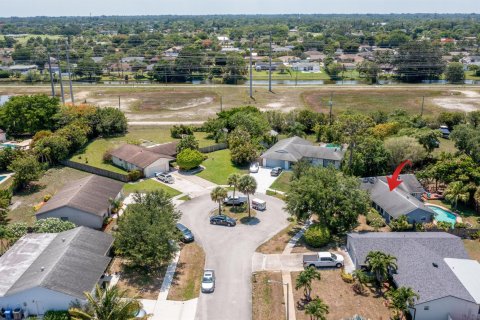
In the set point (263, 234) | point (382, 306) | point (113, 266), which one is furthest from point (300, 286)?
point (113, 266)

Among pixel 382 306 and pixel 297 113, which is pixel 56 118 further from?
pixel 382 306

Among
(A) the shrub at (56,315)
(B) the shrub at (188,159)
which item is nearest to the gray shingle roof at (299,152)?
(B) the shrub at (188,159)

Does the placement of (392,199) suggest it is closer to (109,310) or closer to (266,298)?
(266,298)

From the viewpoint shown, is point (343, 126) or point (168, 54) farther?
point (168, 54)

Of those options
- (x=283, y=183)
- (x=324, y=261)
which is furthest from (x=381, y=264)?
(x=283, y=183)

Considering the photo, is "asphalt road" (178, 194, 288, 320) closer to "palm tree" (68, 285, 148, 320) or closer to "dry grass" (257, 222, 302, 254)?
"dry grass" (257, 222, 302, 254)
